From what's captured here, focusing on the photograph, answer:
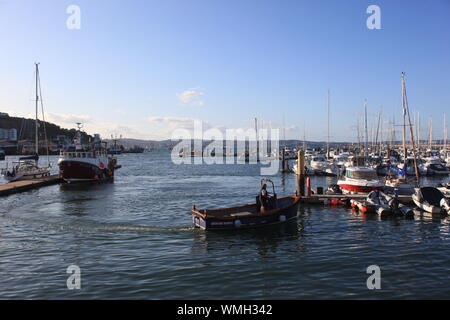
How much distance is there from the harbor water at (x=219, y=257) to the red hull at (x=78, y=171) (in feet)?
81.2

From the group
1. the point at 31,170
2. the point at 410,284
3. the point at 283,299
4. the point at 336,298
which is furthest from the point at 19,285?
the point at 31,170

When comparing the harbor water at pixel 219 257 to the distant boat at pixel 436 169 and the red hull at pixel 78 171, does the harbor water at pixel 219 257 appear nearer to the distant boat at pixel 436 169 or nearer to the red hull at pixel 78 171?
the red hull at pixel 78 171

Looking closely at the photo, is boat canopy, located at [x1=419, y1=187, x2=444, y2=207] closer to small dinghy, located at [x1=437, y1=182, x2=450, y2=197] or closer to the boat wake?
small dinghy, located at [x1=437, y1=182, x2=450, y2=197]

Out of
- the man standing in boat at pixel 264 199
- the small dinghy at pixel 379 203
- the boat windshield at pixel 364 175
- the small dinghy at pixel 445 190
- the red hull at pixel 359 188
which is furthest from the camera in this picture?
the boat windshield at pixel 364 175

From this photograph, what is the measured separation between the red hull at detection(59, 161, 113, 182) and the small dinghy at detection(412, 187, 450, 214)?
42668 millimetres

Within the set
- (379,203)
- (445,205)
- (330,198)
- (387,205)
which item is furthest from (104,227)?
(445,205)

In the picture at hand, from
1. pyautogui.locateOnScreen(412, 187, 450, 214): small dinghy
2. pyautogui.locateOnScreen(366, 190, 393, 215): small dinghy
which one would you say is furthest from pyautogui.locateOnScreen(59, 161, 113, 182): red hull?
pyautogui.locateOnScreen(412, 187, 450, 214): small dinghy

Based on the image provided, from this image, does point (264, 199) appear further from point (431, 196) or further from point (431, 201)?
point (431, 196)

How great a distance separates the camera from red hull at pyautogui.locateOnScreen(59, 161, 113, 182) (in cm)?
5219

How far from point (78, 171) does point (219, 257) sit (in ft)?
135

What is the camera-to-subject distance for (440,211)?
25375 millimetres

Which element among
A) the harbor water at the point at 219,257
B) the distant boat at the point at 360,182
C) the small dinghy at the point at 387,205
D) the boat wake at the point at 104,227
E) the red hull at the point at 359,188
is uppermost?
the distant boat at the point at 360,182

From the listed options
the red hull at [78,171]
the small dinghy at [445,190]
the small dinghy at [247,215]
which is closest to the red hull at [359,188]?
the small dinghy at [445,190]

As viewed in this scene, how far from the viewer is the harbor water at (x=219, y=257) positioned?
1334 cm
